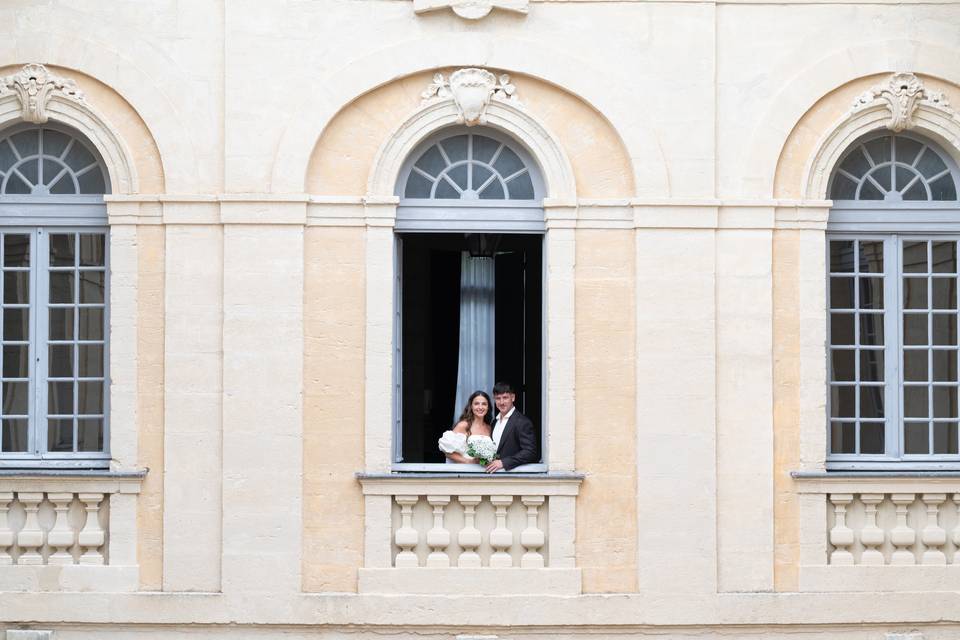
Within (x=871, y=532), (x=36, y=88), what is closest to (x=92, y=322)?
(x=36, y=88)

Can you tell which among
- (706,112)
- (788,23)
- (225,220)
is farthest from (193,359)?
(788,23)

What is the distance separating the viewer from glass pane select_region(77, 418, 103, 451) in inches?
588

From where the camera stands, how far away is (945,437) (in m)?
15.1

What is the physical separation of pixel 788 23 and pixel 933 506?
14.0 ft

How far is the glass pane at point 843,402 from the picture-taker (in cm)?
1505

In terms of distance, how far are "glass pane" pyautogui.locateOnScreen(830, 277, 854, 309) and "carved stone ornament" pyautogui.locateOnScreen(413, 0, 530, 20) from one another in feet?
11.7

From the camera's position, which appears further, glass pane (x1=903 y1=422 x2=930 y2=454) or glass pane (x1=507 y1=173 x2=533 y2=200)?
glass pane (x1=903 y1=422 x2=930 y2=454)

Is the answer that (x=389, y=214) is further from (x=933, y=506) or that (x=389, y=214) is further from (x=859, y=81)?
(x=933, y=506)

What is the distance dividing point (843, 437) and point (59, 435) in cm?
676

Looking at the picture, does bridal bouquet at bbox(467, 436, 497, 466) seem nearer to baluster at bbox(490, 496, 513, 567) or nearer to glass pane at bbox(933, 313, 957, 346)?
baluster at bbox(490, 496, 513, 567)

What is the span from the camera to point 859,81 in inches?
580

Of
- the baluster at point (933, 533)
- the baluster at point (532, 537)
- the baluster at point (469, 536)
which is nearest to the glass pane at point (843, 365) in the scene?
the baluster at point (933, 533)

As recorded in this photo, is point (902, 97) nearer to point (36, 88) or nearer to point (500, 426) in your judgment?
point (500, 426)

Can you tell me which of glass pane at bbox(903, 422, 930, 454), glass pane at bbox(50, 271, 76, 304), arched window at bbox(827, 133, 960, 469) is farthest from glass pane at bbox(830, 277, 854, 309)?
glass pane at bbox(50, 271, 76, 304)
